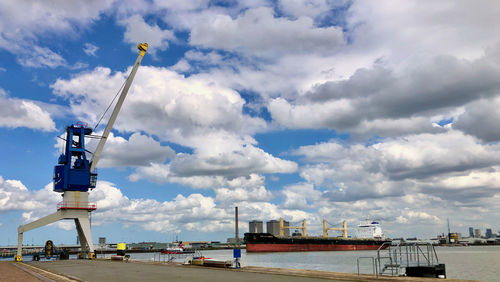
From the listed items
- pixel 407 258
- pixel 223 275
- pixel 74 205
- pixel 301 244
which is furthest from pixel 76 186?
pixel 301 244

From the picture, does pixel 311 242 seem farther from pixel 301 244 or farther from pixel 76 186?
pixel 76 186

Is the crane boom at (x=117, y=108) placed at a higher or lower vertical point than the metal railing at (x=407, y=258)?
higher

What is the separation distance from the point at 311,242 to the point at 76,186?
8334 cm

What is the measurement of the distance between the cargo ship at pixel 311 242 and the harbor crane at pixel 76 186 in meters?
57.8

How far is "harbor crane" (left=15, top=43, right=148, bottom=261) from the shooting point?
2338 inches

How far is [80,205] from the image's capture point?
59.8 metres

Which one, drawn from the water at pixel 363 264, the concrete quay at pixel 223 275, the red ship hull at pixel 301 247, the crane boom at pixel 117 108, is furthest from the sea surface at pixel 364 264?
the red ship hull at pixel 301 247

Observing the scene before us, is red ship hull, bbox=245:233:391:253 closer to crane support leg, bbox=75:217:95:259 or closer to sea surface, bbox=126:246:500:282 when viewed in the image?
sea surface, bbox=126:246:500:282

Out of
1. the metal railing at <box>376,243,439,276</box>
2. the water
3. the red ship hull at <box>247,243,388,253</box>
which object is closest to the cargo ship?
the red ship hull at <box>247,243,388,253</box>

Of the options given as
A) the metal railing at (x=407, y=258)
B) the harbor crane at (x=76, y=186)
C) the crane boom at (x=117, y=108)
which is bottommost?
the metal railing at (x=407, y=258)

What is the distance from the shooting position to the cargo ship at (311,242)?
111688 mm

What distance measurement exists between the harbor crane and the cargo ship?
57.8m

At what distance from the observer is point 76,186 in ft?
196

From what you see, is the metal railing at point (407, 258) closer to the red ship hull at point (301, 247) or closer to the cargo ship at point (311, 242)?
the cargo ship at point (311, 242)
